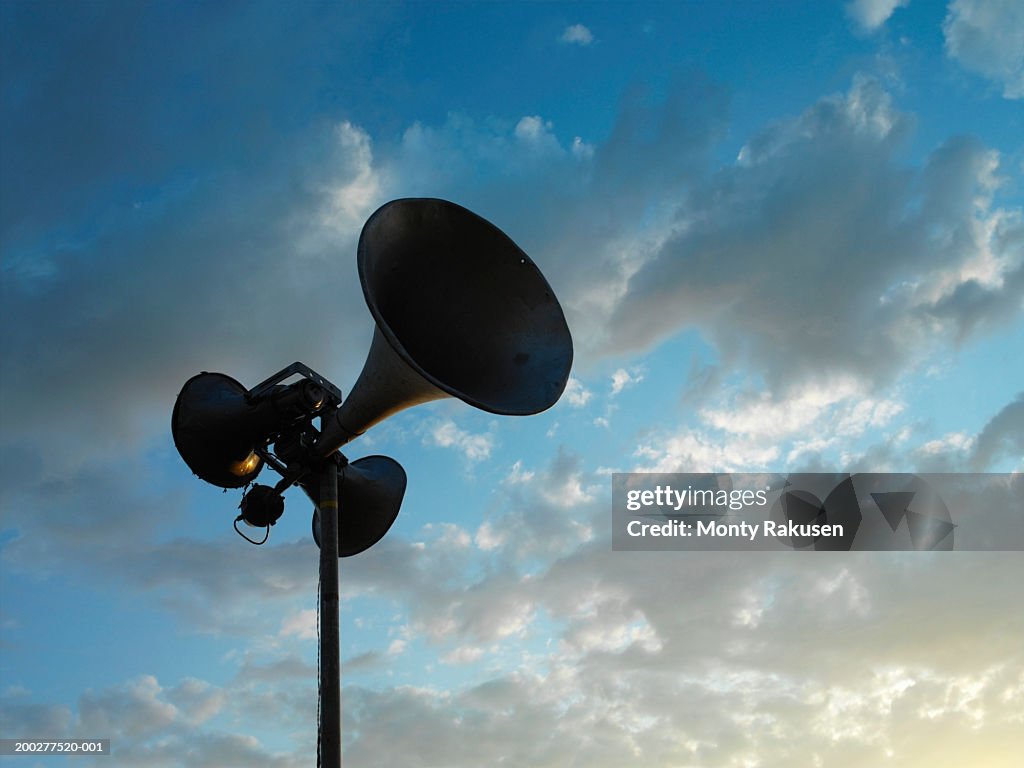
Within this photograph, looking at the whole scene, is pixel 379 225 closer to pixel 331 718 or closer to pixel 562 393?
pixel 562 393

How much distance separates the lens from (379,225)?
10.9m

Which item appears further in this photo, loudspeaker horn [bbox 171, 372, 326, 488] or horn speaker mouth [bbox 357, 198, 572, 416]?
loudspeaker horn [bbox 171, 372, 326, 488]

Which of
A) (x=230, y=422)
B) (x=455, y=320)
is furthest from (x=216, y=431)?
(x=455, y=320)

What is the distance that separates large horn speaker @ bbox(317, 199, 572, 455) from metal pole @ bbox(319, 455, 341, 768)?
3.54 feet

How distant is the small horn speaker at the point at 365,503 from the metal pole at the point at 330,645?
1432mm

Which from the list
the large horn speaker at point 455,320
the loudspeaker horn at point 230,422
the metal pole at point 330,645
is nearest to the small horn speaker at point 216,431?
the loudspeaker horn at point 230,422

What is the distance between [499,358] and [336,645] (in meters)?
3.75

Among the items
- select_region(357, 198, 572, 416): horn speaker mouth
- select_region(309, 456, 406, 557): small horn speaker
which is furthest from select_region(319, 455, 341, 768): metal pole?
select_region(357, 198, 572, 416): horn speaker mouth

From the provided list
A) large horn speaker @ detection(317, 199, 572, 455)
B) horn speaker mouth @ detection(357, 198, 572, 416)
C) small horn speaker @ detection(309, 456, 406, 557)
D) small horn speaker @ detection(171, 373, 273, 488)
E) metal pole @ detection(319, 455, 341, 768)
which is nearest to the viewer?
metal pole @ detection(319, 455, 341, 768)

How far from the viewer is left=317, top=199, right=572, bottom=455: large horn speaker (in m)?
11.1

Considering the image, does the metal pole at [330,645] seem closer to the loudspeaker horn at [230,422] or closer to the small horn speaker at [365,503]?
the loudspeaker horn at [230,422]

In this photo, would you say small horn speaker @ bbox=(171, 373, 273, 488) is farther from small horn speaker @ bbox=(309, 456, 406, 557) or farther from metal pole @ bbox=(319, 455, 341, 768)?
small horn speaker @ bbox=(309, 456, 406, 557)

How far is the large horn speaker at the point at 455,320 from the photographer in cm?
1112

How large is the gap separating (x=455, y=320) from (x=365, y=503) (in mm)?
3090
